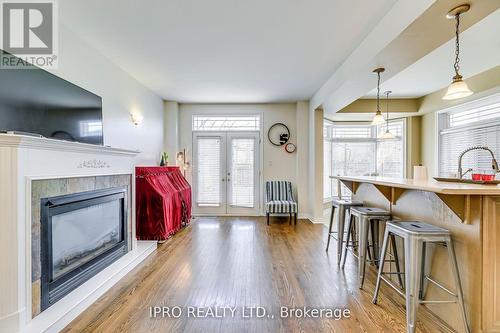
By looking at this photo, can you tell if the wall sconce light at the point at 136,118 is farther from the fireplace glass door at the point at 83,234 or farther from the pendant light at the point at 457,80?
the pendant light at the point at 457,80

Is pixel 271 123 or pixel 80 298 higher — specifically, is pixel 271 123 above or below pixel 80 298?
above

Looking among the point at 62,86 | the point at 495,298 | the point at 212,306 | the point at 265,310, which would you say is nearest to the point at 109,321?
the point at 212,306

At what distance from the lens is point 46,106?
226 cm

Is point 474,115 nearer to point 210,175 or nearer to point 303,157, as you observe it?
point 303,157

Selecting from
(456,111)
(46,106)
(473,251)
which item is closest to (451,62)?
(456,111)

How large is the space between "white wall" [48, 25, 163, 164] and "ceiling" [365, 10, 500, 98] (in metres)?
3.59

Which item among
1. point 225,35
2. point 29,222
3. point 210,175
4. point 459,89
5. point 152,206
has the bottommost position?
point 152,206

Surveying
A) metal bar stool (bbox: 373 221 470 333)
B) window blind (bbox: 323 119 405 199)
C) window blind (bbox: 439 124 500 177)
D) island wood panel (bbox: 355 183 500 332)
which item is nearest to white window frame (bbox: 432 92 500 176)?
window blind (bbox: 439 124 500 177)

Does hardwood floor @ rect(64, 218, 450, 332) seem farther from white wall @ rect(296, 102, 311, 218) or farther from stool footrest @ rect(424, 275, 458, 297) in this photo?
white wall @ rect(296, 102, 311, 218)

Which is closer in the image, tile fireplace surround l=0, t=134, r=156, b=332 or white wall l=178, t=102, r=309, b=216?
tile fireplace surround l=0, t=134, r=156, b=332

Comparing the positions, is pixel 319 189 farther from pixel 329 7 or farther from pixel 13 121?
pixel 13 121

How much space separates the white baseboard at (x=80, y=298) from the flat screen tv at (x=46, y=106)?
140cm

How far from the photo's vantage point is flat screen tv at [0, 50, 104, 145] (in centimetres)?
192

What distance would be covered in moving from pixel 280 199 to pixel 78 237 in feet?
12.7
